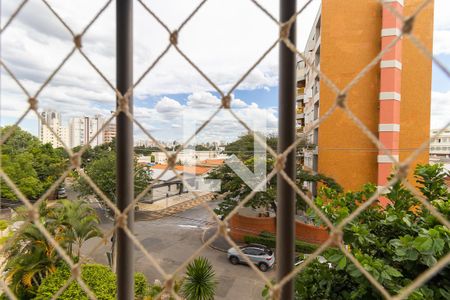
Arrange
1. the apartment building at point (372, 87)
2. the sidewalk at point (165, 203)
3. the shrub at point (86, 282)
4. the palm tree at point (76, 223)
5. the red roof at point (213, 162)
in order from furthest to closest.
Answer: the sidewalk at point (165, 203)
the red roof at point (213, 162)
the apartment building at point (372, 87)
the palm tree at point (76, 223)
the shrub at point (86, 282)

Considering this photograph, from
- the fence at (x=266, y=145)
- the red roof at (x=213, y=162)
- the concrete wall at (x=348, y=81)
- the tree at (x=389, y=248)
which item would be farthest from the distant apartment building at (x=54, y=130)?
the concrete wall at (x=348, y=81)

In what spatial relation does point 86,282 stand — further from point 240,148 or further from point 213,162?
point 213,162

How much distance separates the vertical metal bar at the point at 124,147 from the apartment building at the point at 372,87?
13.6ft

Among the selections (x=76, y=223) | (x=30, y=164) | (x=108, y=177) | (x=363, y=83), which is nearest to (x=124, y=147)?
(x=76, y=223)

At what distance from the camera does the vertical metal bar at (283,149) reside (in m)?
0.37

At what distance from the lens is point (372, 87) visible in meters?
4.58

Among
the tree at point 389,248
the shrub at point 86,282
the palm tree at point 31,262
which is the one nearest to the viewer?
the tree at point 389,248

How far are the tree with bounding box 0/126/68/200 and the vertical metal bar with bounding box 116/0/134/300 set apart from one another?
256 inches

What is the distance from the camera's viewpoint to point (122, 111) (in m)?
0.44

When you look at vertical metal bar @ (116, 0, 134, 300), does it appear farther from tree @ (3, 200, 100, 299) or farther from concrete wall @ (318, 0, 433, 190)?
concrete wall @ (318, 0, 433, 190)

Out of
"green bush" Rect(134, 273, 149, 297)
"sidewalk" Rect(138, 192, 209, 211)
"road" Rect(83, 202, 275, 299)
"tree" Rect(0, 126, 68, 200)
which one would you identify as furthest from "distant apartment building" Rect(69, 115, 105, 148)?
"sidewalk" Rect(138, 192, 209, 211)

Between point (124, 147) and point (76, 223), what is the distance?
3214 mm

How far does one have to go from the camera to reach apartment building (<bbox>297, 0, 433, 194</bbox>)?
4.43m

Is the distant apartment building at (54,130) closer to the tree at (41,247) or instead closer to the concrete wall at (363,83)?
the tree at (41,247)
